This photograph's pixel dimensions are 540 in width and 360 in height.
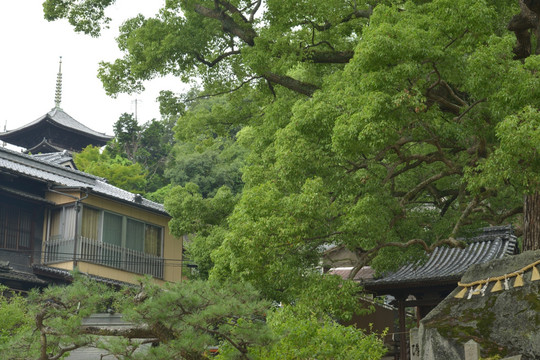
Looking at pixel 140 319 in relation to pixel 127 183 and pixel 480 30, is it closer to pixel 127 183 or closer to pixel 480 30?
pixel 480 30

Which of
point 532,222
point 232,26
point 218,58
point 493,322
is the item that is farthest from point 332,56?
point 493,322

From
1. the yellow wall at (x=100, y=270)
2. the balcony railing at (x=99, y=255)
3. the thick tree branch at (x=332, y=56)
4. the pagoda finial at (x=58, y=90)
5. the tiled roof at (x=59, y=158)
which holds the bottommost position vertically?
the yellow wall at (x=100, y=270)

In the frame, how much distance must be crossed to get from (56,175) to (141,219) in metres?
3.43

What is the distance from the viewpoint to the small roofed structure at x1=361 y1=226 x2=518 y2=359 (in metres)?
17.5

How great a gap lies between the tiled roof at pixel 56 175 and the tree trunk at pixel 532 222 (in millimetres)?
13697

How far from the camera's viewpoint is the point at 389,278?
58.8ft

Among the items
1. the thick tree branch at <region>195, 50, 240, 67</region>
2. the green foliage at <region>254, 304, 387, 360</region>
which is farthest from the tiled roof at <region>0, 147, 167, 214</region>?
the green foliage at <region>254, 304, 387, 360</region>

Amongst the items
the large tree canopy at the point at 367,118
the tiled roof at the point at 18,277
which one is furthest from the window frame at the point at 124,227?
the large tree canopy at the point at 367,118

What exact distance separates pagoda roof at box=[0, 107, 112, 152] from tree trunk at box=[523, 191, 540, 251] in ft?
113

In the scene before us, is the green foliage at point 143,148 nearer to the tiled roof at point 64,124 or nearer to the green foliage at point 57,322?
the tiled roof at point 64,124

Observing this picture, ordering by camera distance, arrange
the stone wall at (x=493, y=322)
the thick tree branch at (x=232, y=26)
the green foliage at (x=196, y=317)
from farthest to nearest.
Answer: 1. the thick tree branch at (x=232, y=26)
2. the stone wall at (x=493, y=322)
3. the green foliage at (x=196, y=317)

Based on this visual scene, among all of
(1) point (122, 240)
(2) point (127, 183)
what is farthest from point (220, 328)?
(2) point (127, 183)

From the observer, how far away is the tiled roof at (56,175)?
22.5 m

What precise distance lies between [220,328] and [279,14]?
10.5 m
